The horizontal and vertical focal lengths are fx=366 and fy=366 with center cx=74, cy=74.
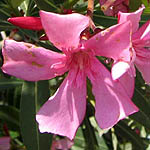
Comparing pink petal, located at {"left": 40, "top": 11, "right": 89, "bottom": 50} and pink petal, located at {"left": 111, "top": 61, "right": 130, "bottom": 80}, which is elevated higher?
pink petal, located at {"left": 40, "top": 11, "right": 89, "bottom": 50}

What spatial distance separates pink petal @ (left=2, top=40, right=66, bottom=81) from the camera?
2.93 ft

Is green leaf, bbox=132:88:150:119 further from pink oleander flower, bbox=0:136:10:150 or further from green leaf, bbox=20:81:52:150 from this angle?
pink oleander flower, bbox=0:136:10:150

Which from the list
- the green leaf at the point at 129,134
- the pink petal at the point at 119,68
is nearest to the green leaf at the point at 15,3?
the pink petal at the point at 119,68

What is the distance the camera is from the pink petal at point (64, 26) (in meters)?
0.84

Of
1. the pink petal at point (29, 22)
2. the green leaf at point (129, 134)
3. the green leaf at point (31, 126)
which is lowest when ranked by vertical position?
the green leaf at point (129, 134)

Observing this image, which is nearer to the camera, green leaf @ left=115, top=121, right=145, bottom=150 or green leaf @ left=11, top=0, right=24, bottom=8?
green leaf @ left=11, top=0, right=24, bottom=8

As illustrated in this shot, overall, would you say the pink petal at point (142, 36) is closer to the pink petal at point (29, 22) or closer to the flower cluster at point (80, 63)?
the flower cluster at point (80, 63)

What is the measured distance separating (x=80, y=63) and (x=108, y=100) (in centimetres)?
16

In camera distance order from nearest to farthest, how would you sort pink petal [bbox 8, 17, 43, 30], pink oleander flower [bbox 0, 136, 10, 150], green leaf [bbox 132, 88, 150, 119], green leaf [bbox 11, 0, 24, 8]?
pink petal [bbox 8, 17, 43, 30] → green leaf [bbox 11, 0, 24, 8] → green leaf [bbox 132, 88, 150, 119] → pink oleander flower [bbox 0, 136, 10, 150]

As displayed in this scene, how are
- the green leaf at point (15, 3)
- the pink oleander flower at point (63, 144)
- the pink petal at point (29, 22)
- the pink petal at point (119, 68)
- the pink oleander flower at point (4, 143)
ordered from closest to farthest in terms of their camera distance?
the pink petal at point (119, 68) → the pink petal at point (29, 22) → the green leaf at point (15, 3) → the pink oleander flower at point (4, 143) → the pink oleander flower at point (63, 144)

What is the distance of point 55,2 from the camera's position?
1.28 m

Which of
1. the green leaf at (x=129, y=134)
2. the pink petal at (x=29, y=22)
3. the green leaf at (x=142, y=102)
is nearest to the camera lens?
the pink petal at (x=29, y=22)

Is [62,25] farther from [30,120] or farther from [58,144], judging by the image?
[58,144]

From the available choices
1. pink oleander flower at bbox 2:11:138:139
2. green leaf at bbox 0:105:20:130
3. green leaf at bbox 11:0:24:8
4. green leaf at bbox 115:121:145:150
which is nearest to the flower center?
pink oleander flower at bbox 2:11:138:139
